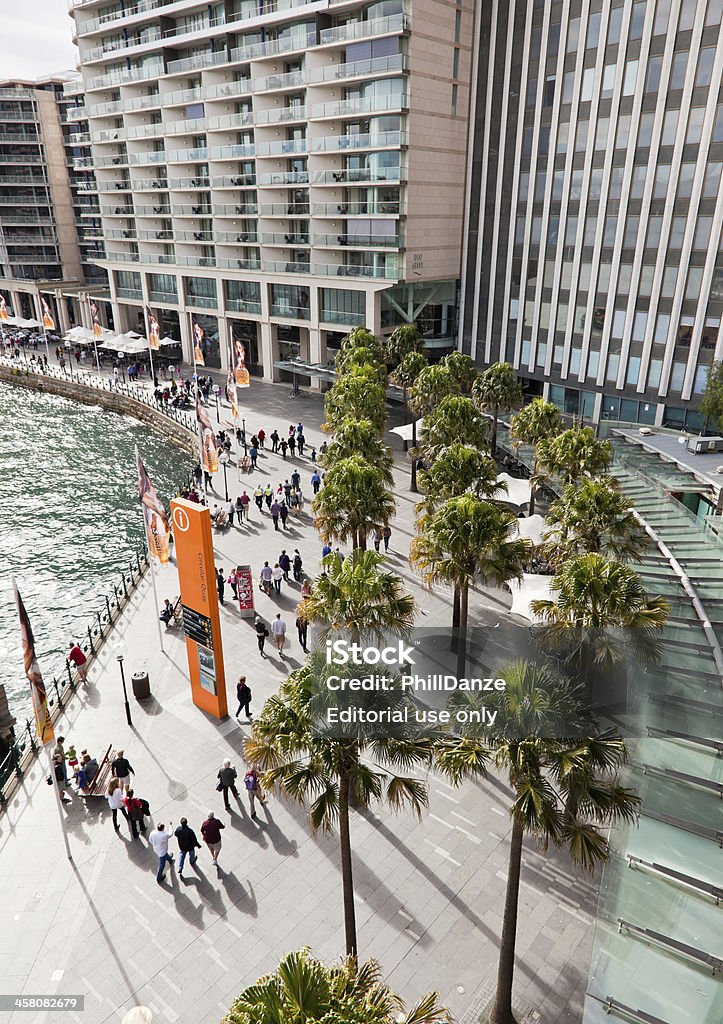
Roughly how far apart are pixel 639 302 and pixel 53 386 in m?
49.4

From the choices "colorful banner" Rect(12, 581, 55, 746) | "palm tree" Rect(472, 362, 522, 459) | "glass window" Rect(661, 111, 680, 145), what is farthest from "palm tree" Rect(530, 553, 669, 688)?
"glass window" Rect(661, 111, 680, 145)

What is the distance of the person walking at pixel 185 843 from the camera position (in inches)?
538

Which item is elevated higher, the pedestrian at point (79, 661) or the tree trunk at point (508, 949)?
the tree trunk at point (508, 949)

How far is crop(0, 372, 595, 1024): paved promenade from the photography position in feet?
39.0

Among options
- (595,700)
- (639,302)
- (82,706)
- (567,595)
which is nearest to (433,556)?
(567,595)

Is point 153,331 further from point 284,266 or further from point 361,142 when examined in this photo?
point 361,142

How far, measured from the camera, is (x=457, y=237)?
50188 millimetres

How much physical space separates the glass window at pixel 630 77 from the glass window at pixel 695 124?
3.89 meters

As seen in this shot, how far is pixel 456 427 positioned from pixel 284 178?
1401 inches

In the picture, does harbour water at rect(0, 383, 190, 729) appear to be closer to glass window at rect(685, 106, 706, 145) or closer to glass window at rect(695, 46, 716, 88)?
glass window at rect(685, 106, 706, 145)

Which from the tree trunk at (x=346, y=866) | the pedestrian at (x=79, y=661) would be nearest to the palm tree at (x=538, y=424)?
the pedestrian at (x=79, y=661)

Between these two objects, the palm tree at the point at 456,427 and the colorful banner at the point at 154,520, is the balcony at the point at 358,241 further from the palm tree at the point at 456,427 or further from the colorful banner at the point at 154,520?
the colorful banner at the point at 154,520

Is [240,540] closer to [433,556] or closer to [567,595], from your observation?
[433,556]

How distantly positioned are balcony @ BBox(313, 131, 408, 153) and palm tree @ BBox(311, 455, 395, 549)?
3225 centimetres
